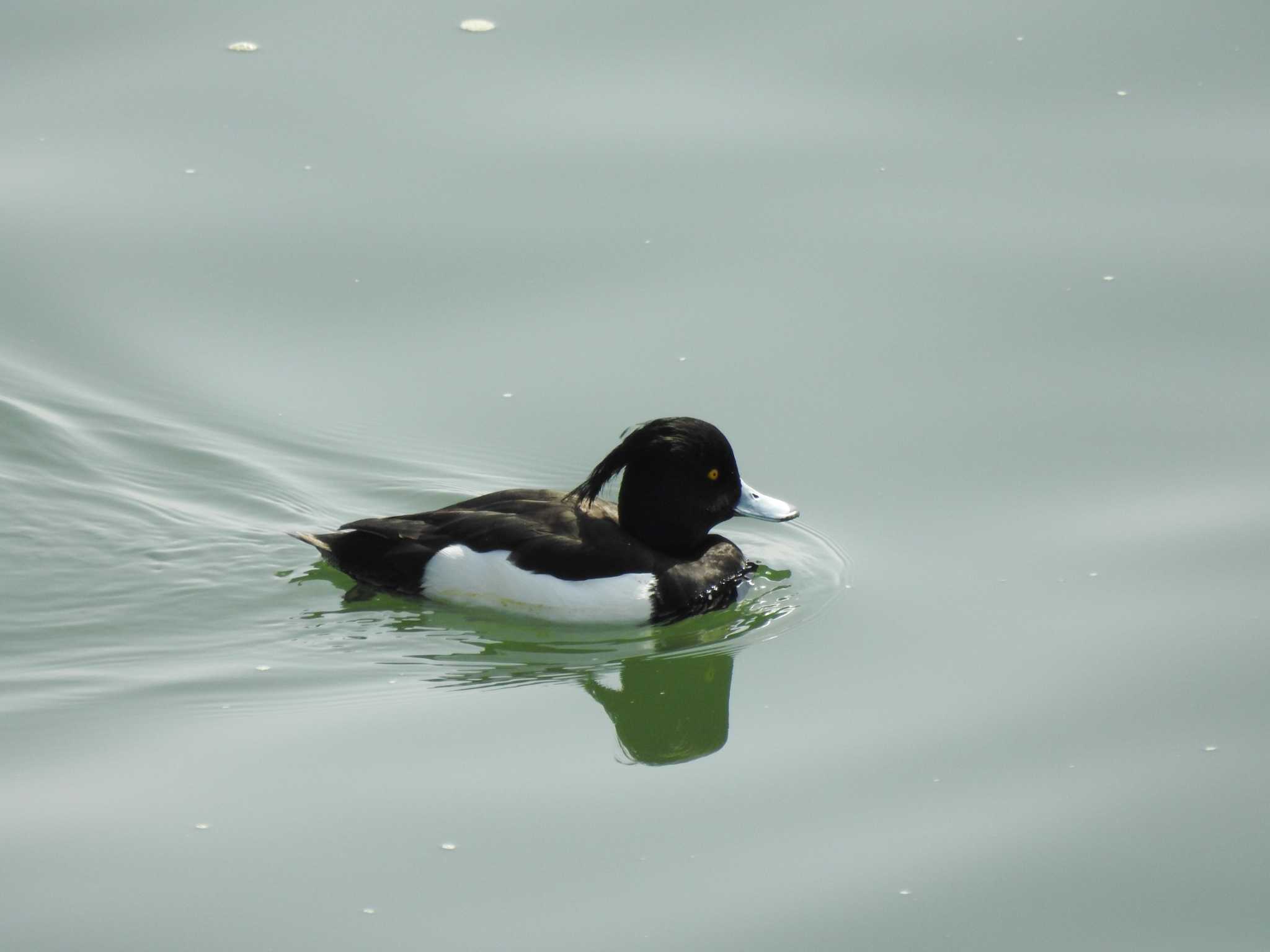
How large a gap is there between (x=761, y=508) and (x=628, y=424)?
99 cm

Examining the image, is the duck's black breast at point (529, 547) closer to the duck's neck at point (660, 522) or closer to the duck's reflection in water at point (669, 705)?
the duck's neck at point (660, 522)

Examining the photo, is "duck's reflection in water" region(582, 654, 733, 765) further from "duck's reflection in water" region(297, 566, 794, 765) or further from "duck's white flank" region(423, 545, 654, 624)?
"duck's white flank" region(423, 545, 654, 624)

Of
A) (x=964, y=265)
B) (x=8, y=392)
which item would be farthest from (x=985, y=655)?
(x=8, y=392)

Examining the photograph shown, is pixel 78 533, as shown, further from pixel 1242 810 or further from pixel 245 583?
pixel 1242 810

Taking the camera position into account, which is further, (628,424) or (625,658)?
(628,424)

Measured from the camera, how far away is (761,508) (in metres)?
7.70

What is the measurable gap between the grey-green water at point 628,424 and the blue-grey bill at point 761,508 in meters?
0.30

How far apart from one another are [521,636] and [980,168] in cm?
406

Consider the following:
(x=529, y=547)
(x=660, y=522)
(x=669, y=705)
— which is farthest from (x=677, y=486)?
(x=669, y=705)

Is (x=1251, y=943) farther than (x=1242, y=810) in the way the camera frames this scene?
No

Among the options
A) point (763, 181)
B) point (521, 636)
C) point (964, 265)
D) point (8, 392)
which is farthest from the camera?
point (763, 181)

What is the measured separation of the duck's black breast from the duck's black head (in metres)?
A: 0.10

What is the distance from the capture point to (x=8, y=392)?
8.58 m

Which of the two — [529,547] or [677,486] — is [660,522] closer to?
[677,486]
